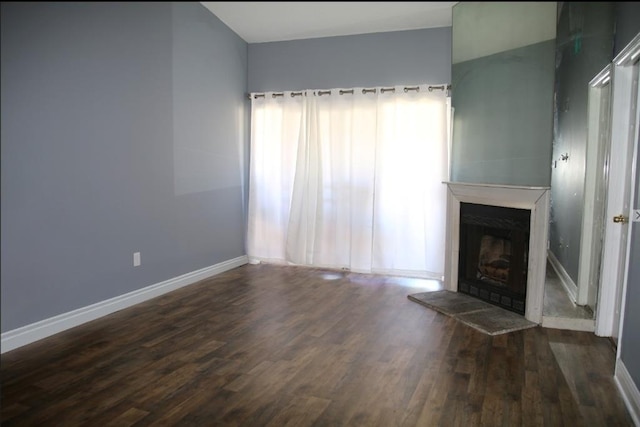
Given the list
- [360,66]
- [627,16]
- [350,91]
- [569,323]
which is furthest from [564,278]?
[360,66]

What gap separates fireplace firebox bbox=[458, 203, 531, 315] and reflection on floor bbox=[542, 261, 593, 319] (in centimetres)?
14

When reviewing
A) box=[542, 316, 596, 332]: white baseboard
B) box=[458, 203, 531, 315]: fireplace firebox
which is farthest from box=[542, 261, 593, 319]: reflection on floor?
box=[458, 203, 531, 315]: fireplace firebox

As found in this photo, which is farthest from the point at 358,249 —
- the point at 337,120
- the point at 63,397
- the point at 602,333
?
the point at 63,397

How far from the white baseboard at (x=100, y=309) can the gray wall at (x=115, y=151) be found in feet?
0.17

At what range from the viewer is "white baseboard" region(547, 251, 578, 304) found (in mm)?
2787

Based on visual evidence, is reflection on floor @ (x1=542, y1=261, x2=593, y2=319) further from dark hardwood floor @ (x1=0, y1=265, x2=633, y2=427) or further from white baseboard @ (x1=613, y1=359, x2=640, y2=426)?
white baseboard @ (x1=613, y1=359, x2=640, y2=426)

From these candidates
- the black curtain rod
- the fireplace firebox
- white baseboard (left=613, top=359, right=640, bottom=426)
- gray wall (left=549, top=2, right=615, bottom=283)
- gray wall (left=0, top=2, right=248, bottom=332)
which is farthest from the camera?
the black curtain rod

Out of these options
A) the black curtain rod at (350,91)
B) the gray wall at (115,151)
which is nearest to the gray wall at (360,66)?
the black curtain rod at (350,91)

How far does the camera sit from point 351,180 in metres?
4.38

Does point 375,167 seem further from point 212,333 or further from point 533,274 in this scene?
point 212,333

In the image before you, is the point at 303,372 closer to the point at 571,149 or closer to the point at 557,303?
the point at 557,303

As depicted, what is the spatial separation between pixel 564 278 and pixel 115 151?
324 centimetres

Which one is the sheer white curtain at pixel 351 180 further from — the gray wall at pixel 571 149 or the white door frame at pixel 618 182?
the white door frame at pixel 618 182

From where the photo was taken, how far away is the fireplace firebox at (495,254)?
2943mm
